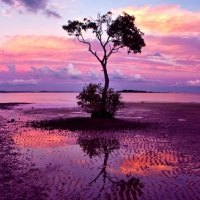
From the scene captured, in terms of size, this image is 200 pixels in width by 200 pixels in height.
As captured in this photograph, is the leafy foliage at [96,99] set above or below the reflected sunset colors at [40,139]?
above

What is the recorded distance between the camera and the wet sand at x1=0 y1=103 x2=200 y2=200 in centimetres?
1275

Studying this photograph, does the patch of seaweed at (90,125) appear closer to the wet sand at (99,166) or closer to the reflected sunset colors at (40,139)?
the reflected sunset colors at (40,139)

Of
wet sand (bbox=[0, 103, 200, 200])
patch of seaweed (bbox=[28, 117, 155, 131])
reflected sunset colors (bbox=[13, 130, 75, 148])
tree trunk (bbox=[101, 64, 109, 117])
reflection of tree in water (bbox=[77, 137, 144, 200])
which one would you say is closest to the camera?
reflection of tree in water (bbox=[77, 137, 144, 200])

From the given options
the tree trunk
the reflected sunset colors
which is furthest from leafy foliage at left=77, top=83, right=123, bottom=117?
the reflected sunset colors

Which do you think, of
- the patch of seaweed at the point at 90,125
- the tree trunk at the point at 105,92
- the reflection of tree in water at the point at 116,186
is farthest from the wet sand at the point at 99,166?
the tree trunk at the point at 105,92

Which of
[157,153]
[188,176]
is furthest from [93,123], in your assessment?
[188,176]

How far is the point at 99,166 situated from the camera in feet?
55.9

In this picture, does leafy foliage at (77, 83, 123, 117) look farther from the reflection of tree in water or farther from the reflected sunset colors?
the reflection of tree in water

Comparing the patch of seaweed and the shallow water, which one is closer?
the shallow water

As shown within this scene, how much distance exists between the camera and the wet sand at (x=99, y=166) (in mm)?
12750

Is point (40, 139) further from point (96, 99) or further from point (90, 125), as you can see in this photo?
point (96, 99)

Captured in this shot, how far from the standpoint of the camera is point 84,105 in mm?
41969

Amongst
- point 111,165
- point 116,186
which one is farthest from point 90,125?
point 116,186

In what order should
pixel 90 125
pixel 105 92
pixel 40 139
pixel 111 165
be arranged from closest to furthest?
pixel 111 165 < pixel 40 139 < pixel 90 125 < pixel 105 92
